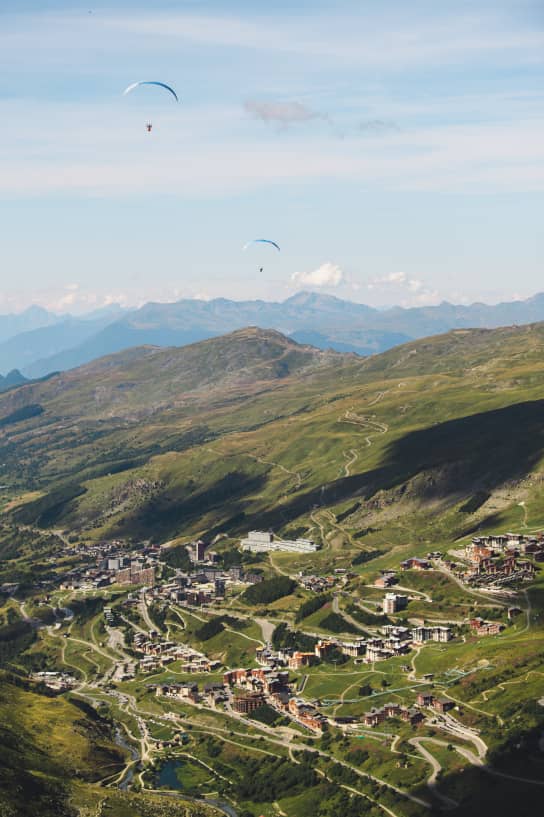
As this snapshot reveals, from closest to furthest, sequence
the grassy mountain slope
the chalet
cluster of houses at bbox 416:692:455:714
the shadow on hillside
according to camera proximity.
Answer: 1. the shadow on hillside
2. the grassy mountain slope
3. the chalet
4. cluster of houses at bbox 416:692:455:714

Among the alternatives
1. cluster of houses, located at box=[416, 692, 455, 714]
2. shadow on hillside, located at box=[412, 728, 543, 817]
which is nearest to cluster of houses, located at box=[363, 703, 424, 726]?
cluster of houses, located at box=[416, 692, 455, 714]

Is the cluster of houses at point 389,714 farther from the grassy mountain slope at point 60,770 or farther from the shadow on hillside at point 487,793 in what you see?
the grassy mountain slope at point 60,770

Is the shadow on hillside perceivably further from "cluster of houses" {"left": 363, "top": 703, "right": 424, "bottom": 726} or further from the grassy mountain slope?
the grassy mountain slope

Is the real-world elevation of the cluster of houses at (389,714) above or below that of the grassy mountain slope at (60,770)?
above

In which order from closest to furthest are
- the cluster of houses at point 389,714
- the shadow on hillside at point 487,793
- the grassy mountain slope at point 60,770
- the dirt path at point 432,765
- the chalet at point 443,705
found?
→ the shadow on hillside at point 487,793 < the dirt path at point 432,765 < the grassy mountain slope at point 60,770 < the cluster of houses at point 389,714 < the chalet at point 443,705

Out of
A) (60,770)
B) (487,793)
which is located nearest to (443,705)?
(487,793)

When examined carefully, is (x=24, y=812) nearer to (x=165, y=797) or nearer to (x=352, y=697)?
(x=165, y=797)

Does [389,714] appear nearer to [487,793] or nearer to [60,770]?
[487,793]

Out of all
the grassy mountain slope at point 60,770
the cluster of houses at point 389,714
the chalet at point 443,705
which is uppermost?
the chalet at point 443,705

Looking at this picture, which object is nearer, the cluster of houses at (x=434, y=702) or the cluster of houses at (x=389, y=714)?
the cluster of houses at (x=389, y=714)

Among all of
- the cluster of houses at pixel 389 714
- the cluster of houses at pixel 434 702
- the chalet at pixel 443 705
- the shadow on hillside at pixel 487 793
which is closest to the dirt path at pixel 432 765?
the shadow on hillside at pixel 487 793

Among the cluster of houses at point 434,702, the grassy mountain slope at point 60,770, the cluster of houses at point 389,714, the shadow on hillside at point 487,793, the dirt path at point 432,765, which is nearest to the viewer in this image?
the shadow on hillside at point 487,793

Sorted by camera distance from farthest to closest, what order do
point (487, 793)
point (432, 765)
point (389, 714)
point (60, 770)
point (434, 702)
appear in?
point (389, 714), point (434, 702), point (60, 770), point (432, 765), point (487, 793)
